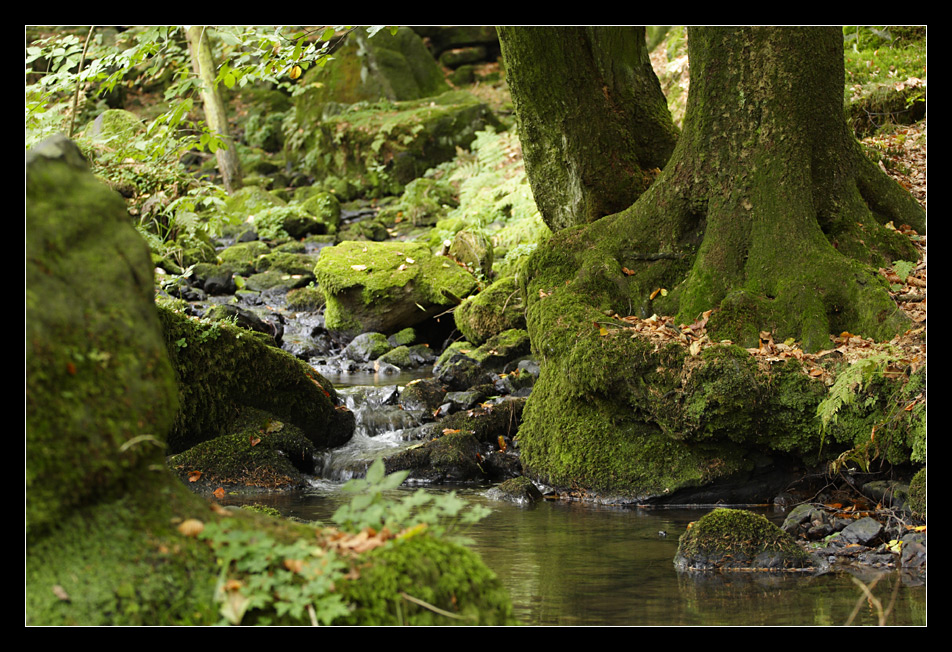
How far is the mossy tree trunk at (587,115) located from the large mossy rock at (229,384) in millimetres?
3503

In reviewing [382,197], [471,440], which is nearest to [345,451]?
[471,440]

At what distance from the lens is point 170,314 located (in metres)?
7.34

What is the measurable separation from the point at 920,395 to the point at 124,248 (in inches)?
192

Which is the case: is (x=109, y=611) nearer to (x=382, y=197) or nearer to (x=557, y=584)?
(x=557, y=584)

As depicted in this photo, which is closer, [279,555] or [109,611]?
[109,611]

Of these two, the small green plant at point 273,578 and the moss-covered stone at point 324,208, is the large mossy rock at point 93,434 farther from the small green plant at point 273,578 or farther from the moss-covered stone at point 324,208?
the moss-covered stone at point 324,208

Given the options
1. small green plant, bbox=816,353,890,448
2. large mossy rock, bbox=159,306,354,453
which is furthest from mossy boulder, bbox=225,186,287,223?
small green plant, bbox=816,353,890,448

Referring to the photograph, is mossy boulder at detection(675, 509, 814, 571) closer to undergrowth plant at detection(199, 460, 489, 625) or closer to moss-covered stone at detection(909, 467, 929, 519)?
moss-covered stone at detection(909, 467, 929, 519)

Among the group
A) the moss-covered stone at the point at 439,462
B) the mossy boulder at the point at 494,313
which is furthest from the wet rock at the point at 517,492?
the mossy boulder at the point at 494,313

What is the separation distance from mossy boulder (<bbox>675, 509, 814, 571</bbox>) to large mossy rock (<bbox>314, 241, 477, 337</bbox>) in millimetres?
8222

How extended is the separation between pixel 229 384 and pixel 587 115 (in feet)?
15.3

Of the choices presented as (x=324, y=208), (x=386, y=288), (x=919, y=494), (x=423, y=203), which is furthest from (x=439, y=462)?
(x=324, y=208)

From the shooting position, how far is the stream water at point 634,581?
3824 mm

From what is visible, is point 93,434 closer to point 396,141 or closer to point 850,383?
point 850,383
